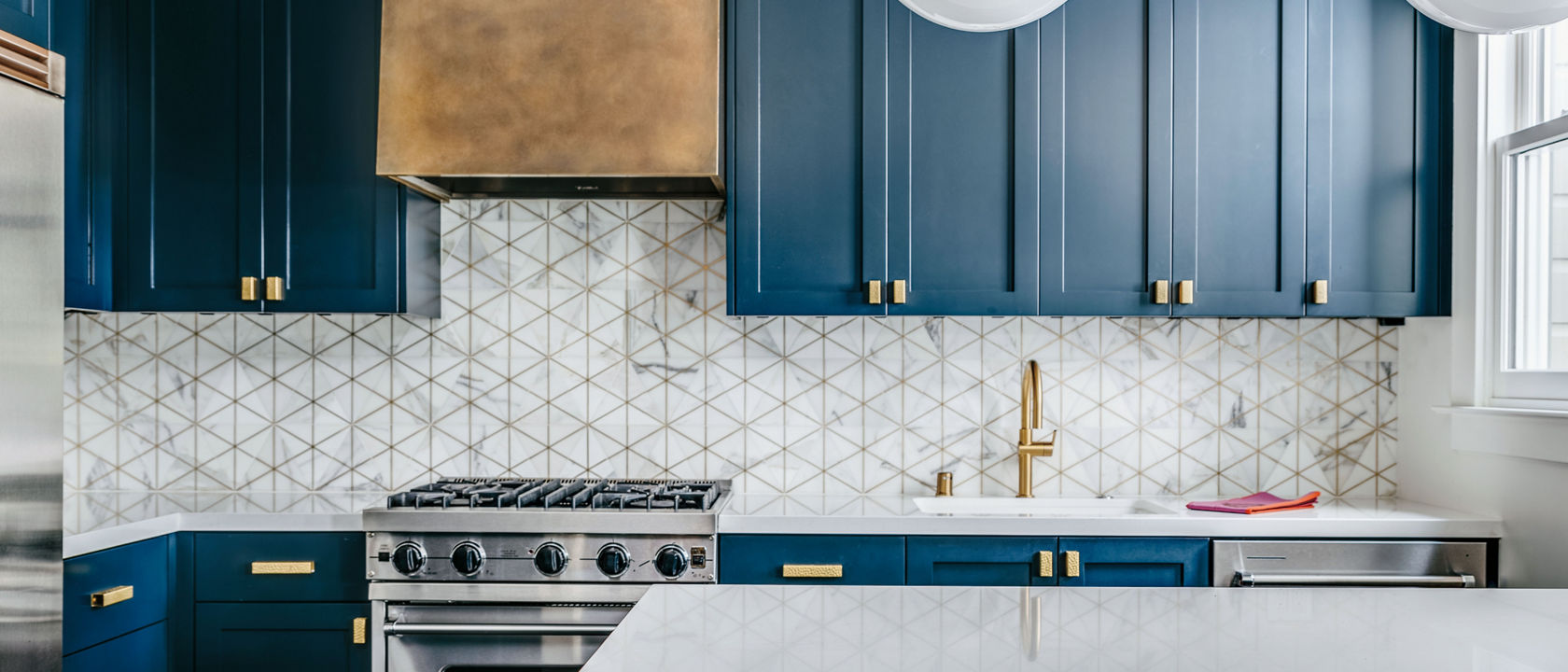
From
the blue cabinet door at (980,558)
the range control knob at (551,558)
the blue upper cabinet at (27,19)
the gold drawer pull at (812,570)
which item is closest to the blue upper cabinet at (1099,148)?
the blue cabinet door at (980,558)

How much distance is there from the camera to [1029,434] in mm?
2648

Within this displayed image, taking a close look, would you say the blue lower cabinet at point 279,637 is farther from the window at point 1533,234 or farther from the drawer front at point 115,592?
the window at point 1533,234

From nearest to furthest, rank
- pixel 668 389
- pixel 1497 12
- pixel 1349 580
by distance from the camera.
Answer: pixel 1497 12 < pixel 1349 580 < pixel 668 389

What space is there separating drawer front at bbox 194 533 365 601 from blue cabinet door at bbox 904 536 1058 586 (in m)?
1.34

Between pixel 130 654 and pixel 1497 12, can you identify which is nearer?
pixel 1497 12

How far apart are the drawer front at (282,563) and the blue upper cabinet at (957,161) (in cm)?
148

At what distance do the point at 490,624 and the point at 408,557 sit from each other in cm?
25

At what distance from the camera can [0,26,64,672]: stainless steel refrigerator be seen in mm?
1538

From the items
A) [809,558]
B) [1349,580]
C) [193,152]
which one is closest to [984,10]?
[809,558]

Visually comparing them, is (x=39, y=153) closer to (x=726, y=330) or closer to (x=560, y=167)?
(x=560, y=167)

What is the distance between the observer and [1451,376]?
248 cm

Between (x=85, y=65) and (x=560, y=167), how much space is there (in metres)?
1.34

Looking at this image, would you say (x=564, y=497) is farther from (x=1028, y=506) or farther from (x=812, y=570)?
(x=1028, y=506)

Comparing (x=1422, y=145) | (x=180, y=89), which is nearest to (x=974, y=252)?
(x=1422, y=145)
